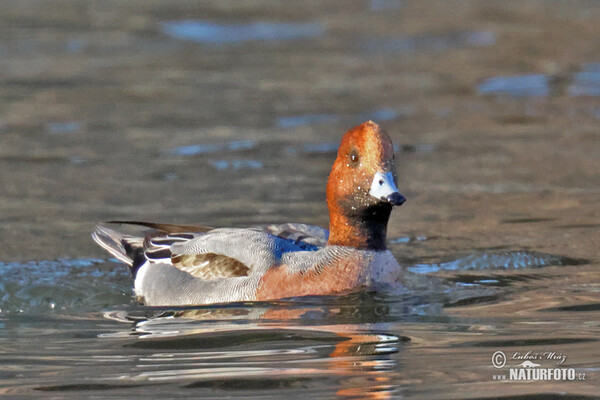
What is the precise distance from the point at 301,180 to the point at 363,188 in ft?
12.4

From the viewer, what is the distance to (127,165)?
1090 centimetres

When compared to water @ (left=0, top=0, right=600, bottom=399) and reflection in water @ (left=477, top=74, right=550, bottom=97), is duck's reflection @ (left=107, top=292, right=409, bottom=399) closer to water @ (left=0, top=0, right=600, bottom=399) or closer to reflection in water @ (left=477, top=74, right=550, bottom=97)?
water @ (left=0, top=0, right=600, bottom=399)

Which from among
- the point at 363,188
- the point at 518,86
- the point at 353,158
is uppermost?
the point at 518,86

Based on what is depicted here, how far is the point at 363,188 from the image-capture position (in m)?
6.64

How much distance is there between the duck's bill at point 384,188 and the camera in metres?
6.41

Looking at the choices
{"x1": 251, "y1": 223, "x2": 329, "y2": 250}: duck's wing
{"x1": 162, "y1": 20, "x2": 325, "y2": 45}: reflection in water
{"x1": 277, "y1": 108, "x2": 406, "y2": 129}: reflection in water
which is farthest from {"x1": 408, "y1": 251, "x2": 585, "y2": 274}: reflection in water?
{"x1": 162, "y1": 20, "x2": 325, "y2": 45}: reflection in water

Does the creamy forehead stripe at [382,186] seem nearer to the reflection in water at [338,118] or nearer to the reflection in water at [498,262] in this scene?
the reflection in water at [498,262]

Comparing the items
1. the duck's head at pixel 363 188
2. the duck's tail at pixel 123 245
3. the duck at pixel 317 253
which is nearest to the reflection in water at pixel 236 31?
the duck's tail at pixel 123 245

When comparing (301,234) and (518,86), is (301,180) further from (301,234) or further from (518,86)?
(518,86)

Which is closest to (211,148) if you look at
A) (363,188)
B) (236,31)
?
(363,188)

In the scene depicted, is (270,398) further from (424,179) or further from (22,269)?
Answer: (424,179)

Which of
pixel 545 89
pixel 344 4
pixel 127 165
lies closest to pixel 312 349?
pixel 127 165

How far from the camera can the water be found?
5652 mm

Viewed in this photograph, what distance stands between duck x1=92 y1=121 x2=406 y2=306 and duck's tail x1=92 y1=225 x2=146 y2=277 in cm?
43
